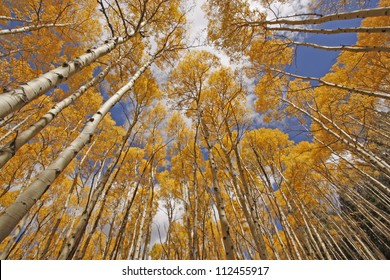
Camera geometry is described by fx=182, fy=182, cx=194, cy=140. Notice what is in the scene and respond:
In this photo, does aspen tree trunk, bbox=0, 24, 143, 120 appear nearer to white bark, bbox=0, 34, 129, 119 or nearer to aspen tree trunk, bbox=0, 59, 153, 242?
white bark, bbox=0, 34, 129, 119

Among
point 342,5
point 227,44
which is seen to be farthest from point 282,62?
point 342,5

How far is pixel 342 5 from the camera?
3369 mm

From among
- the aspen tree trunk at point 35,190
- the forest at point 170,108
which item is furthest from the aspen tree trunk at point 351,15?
the aspen tree trunk at point 35,190

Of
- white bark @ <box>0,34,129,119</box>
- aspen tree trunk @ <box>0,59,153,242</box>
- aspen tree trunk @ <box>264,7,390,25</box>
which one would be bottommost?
aspen tree trunk @ <box>0,59,153,242</box>

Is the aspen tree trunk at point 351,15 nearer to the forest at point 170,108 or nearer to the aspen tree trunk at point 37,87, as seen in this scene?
the forest at point 170,108

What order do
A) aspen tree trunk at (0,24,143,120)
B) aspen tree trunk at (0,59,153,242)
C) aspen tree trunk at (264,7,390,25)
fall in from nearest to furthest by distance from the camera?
aspen tree trunk at (0,59,153,242)
aspen tree trunk at (0,24,143,120)
aspen tree trunk at (264,7,390,25)

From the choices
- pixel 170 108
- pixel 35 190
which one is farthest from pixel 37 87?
pixel 170 108

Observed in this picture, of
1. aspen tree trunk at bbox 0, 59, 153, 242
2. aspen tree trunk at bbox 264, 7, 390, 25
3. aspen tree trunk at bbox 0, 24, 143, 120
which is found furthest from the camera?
aspen tree trunk at bbox 264, 7, 390, 25

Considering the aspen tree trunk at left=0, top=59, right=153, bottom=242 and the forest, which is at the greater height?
the forest

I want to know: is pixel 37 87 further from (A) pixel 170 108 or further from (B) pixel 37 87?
(A) pixel 170 108

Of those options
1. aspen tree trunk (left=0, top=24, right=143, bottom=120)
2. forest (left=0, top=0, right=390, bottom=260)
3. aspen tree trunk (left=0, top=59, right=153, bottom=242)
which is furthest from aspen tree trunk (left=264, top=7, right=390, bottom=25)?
aspen tree trunk (left=0, top=59, right=153, bottom=242)

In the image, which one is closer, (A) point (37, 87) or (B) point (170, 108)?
(A) point (37, 87)

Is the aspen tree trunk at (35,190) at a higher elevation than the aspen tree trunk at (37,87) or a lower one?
lower

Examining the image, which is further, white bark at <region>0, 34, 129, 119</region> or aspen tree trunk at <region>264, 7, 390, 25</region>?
aspen tree trunk at <region>264, 7, 390, 25</region>
